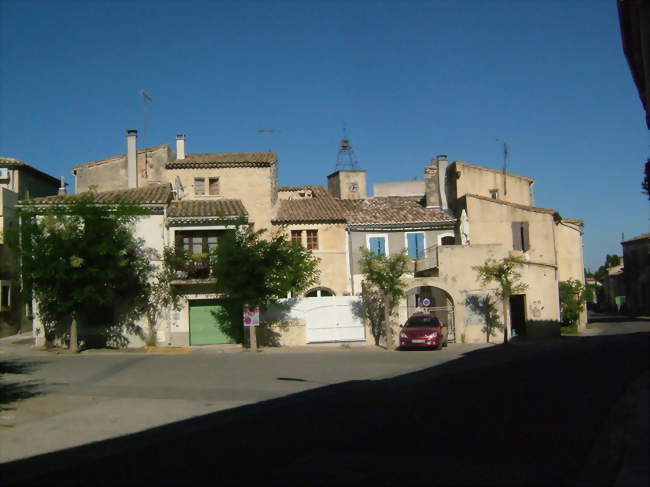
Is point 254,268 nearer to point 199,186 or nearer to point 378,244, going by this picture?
point 199,186

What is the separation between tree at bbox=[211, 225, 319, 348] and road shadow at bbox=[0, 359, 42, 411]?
29.3 feet

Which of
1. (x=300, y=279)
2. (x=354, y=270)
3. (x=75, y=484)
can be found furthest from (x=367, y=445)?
(x=354, y=270)

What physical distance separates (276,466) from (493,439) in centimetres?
338

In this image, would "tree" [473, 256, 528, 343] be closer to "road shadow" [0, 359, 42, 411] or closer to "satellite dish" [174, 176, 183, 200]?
"satellite dish" [174, 176, 183, 200]

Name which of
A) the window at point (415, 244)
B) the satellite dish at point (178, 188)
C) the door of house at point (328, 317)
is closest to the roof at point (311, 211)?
the window at point (415, 244)

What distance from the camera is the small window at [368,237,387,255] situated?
1548 inches

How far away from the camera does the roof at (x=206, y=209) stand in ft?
109

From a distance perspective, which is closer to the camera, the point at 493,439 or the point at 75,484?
the point at 75,484

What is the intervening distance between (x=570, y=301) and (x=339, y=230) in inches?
653

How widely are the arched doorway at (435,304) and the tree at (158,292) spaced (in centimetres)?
1169

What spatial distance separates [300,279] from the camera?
3133 centimetres

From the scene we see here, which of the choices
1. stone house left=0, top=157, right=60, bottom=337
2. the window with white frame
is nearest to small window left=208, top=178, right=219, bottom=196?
the window with white frame

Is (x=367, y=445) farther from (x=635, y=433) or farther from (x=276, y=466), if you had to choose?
(x=635, y=433)

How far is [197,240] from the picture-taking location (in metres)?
34.1
